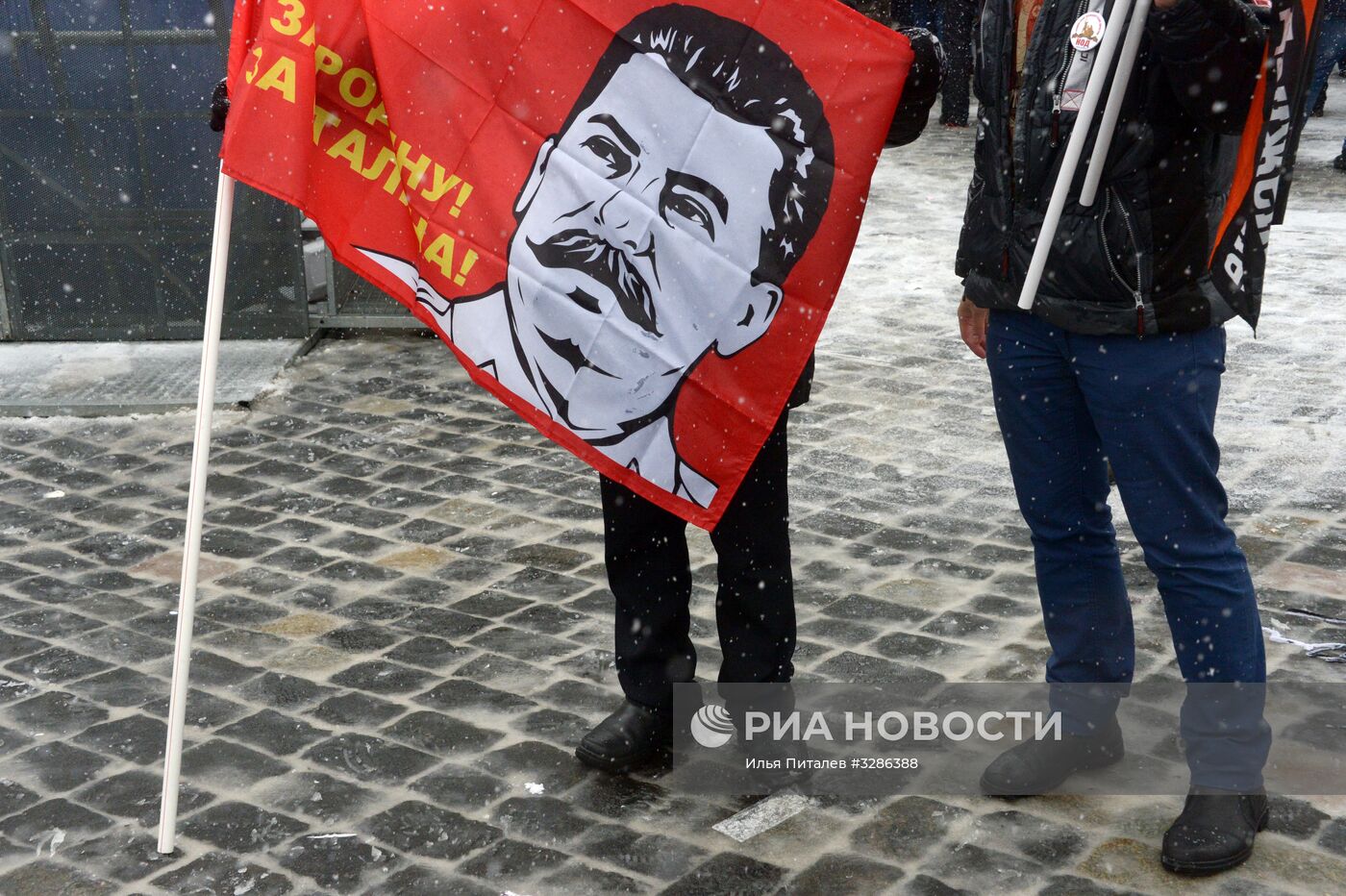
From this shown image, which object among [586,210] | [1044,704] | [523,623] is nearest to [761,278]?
[586,210]

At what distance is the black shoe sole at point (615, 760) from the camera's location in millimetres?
3875

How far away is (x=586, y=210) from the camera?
351 centimetres

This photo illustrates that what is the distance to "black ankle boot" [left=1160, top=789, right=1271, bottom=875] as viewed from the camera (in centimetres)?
337

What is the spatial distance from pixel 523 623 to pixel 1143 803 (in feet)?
6.50

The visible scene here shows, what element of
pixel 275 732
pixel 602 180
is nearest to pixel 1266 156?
pixel 602 180

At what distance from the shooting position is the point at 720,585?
12.5ft

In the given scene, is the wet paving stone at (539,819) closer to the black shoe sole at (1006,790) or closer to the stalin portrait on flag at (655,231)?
the stalin portrait on flag at (655,231)

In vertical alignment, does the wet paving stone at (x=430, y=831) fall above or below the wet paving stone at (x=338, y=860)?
above

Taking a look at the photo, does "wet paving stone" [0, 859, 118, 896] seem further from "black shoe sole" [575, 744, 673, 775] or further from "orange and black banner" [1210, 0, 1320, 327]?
"orange and black banner" [1210, 0, 1320, 327]

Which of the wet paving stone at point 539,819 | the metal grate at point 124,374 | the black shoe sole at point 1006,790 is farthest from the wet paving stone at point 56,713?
the metal grate at point 124,374

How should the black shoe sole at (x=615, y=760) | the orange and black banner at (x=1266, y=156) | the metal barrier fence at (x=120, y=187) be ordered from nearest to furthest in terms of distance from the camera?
1. the orange and black banner at (x=1266, y=156)
2. the black shoe sole at (x=615, y=760)
3. the metal barrier fence at (x=120, y=187)

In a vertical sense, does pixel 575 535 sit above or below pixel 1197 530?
below

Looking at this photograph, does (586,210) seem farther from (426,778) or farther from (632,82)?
(426,778)

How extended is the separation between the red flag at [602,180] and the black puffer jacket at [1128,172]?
0.29 metres
